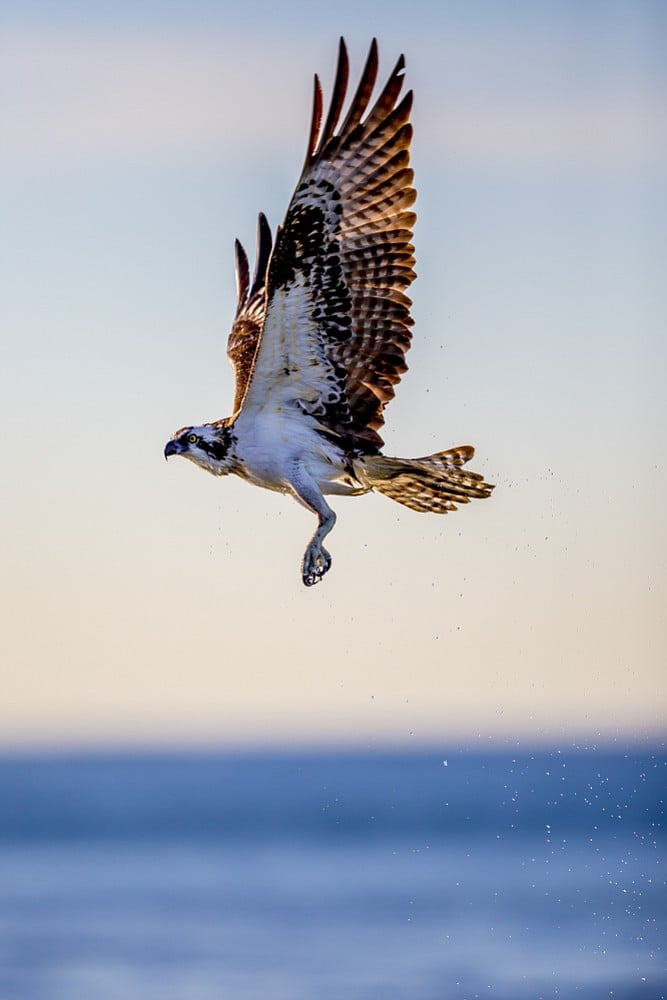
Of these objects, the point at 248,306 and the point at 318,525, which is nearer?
the point at 318,525

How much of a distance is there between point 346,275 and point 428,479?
1357 mm

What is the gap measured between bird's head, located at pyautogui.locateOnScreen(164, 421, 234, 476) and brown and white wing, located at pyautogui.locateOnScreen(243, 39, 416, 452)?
27cm

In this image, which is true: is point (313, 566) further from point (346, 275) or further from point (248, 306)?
point (248, 306)

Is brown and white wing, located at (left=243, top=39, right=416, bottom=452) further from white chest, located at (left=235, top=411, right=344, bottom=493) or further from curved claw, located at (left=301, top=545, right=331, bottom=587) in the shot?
curved claw, located at (left=301, top=545, right=331, bottom=587)

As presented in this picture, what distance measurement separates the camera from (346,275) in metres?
14.7

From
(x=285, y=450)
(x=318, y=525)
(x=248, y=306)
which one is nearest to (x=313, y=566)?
(x=318, y=525)

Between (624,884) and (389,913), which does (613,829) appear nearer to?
(624,884)

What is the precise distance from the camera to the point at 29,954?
34312 millimetres

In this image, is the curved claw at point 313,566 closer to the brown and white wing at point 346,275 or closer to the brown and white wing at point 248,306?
the brown and white wing at point 346,275

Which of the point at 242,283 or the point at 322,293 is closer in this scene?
the point at 322,293

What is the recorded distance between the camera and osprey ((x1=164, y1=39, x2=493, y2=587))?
14.0 m

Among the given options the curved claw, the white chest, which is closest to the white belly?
the white chest

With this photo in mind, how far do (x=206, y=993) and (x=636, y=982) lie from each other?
18.2 feet

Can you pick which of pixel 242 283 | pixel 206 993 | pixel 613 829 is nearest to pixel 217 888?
pixel 206 993
